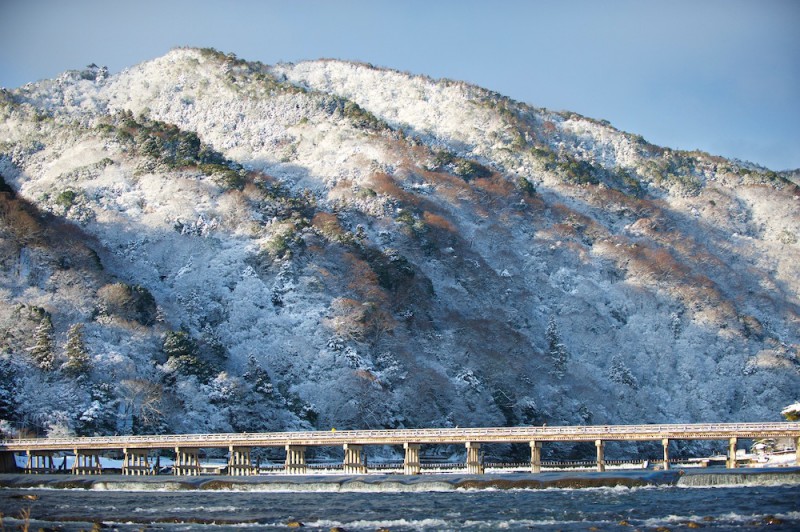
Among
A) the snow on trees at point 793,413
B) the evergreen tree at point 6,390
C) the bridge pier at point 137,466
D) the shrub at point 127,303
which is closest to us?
the bridge pier at point 137,466

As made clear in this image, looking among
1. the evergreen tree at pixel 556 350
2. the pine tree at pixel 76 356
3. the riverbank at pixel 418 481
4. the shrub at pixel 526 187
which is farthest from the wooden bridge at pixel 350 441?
the shrub at pixel 526 187

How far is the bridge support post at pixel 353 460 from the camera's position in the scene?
64.4 meters

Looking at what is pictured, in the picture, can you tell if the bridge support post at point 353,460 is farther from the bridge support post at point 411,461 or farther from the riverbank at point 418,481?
the riverbank at point 418,481

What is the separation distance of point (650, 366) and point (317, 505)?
65415 millimetres

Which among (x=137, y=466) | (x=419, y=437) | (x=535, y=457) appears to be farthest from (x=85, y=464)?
(x=535, y=457)

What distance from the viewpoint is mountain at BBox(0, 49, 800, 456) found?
7912 centimetres

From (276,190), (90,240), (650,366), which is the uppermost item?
(276,190)

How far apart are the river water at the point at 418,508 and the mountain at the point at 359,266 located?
82.5ft

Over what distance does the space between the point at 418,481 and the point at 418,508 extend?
9.33 meters

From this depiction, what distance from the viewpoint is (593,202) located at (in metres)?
138

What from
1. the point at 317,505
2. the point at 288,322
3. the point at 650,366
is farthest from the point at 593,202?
the point at 317,505

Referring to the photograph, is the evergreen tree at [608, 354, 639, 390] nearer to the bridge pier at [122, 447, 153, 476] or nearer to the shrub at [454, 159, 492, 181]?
the shrub at [454, 159, 492, 181]

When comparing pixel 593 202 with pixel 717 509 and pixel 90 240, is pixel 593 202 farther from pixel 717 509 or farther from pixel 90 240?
pixel 717 509

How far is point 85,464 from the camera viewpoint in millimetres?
68125
